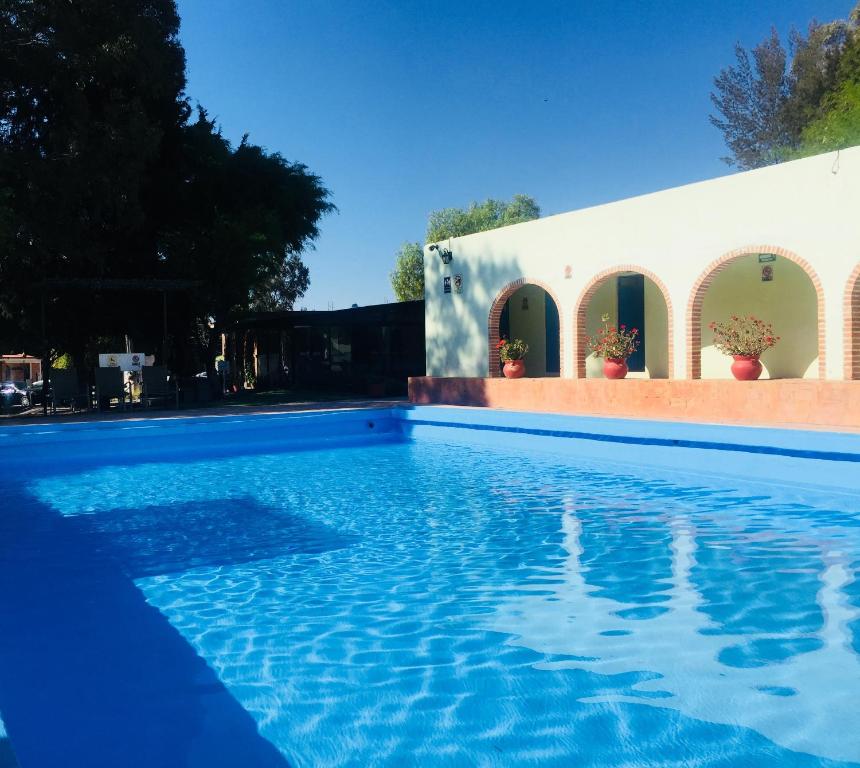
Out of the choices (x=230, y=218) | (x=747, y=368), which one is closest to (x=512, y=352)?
(x=747, y=368)

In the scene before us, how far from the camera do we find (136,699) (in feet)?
11.3

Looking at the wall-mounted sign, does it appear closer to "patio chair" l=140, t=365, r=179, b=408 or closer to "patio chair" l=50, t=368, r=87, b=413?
"patio chair" l=140, t=365, r=179, b=408

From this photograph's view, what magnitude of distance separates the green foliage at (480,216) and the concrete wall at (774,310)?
37806mm

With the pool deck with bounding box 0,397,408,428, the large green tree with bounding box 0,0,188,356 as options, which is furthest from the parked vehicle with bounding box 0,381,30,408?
the large green tree with bounding box 0,0,188,356

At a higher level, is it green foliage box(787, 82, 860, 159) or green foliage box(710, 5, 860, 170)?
green foliage box(710, 5, 860, 170)

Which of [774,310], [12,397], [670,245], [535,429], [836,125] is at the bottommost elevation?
[535,429]

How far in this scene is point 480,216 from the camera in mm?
51250

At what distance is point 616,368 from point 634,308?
263 centimetres

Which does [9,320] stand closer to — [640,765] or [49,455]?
[49,455]

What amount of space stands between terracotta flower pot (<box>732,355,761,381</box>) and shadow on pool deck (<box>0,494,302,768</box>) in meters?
9.31

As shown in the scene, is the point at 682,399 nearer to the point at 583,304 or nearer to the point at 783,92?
the point at 583,304

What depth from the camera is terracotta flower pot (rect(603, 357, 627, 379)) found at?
1344 cm

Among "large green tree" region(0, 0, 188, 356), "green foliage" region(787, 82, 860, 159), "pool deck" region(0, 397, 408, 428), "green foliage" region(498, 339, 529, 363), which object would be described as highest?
"green foliage" region(787, 82, 860, 159)

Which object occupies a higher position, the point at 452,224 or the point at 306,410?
the point at 452,224
